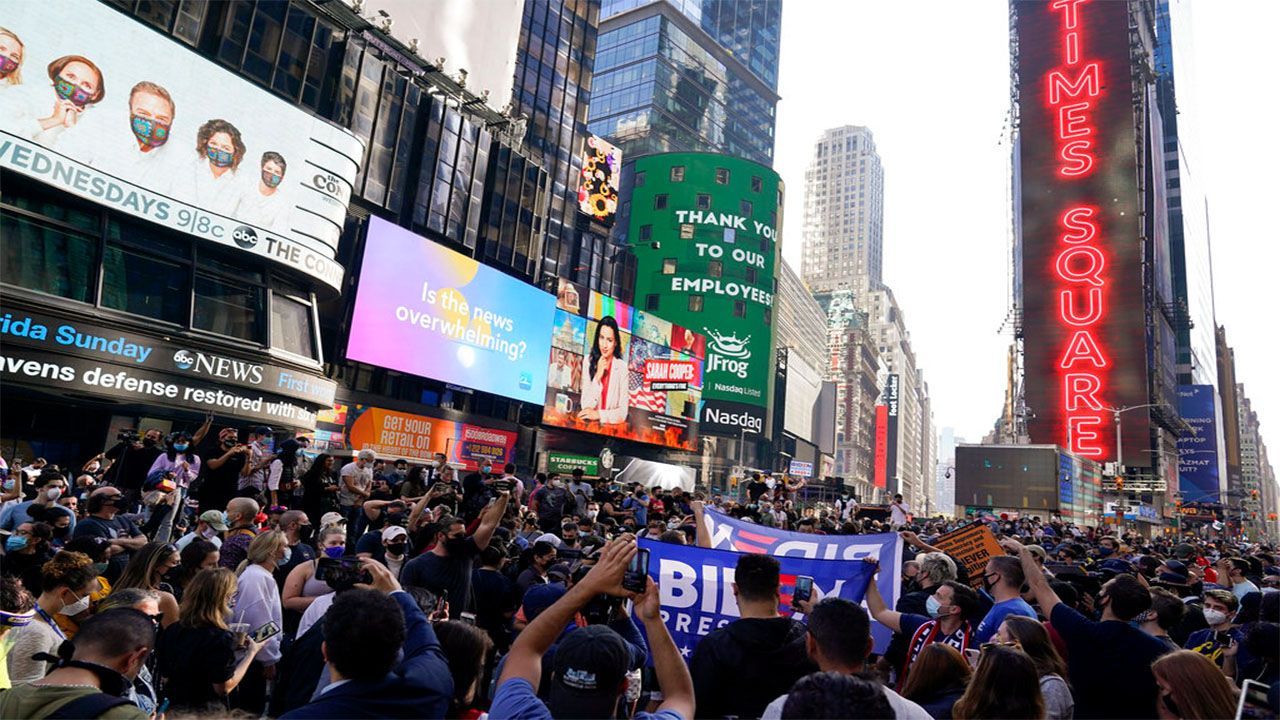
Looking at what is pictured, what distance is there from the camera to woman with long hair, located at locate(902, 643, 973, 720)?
165 inches

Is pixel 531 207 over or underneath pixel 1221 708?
over

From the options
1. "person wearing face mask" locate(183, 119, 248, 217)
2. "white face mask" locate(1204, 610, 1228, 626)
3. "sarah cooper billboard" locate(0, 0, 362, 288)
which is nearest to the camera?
"white face mask" locate(1204, 610, 1228, 626)

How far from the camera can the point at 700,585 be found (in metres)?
6.38

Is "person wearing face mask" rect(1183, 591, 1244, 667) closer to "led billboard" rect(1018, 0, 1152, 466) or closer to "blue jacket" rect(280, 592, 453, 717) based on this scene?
"blue jacket" rect(280, 592, 453, 717)

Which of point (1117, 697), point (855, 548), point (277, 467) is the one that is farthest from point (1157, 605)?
point (277, 467)

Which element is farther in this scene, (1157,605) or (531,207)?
(531,207)

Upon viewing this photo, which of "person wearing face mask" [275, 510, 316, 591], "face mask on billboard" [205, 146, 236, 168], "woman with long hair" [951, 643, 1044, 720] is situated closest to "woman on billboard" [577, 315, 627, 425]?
"face mask on billboard" [205, 146, 236, 168]

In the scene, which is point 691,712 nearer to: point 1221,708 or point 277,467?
point 1221,708

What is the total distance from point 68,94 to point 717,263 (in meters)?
59.1

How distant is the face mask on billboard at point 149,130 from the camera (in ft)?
63.5

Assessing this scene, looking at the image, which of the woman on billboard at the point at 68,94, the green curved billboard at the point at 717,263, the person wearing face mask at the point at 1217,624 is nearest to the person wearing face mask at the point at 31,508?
the person wearing face mask at the point at 1217,624

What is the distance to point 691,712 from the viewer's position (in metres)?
3.06

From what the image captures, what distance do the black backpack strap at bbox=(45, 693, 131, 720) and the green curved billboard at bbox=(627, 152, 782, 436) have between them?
218ft

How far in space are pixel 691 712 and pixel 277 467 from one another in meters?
11.4
